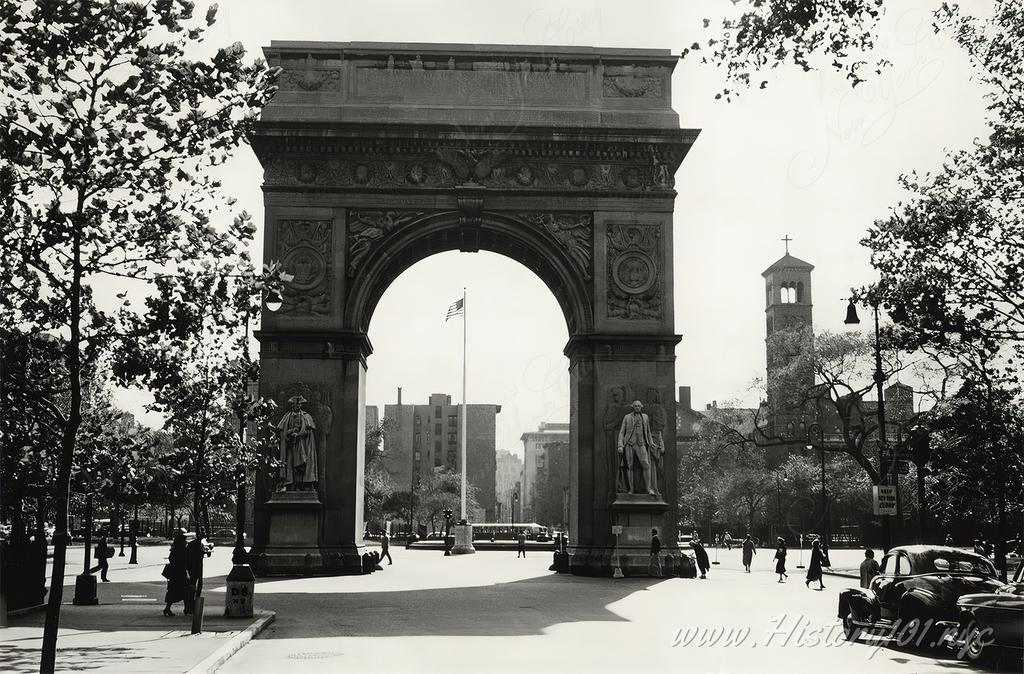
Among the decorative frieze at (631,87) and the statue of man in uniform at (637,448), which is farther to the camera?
the decorative frieze at (631,87)

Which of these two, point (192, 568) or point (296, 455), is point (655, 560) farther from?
point (192, 568)

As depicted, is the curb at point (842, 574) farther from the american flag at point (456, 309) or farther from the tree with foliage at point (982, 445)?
the american flag at point (456, 309)

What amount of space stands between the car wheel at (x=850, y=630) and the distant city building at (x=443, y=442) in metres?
125

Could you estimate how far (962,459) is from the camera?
28.6m

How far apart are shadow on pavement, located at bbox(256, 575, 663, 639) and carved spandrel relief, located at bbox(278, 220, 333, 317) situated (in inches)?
408

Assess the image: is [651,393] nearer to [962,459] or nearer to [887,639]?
[962,459]

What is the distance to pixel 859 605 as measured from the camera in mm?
17734

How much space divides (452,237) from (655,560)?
12.1 meters

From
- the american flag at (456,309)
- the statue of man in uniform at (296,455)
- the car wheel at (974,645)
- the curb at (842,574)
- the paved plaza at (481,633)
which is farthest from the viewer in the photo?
the american flag at (456,309)

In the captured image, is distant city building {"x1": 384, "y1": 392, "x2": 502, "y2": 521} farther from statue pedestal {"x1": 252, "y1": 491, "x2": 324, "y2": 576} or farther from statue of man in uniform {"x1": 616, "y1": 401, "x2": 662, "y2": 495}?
statue of man in uniform {"x1": 616, "y1": 401, "x2": 662, "y2": 495}

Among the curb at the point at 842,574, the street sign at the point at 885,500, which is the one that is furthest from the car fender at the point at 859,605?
the curb at the point at 842,574

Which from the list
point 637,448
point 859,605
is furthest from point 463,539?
point 859,605

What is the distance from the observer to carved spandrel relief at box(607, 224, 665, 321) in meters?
35.6

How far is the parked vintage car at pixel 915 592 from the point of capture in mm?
16500
